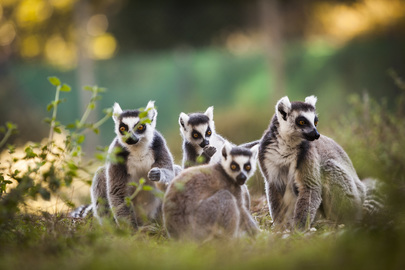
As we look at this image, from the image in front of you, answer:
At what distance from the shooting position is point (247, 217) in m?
4.46

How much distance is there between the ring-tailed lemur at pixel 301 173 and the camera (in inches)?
200

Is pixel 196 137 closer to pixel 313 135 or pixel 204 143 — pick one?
pixel 204 143

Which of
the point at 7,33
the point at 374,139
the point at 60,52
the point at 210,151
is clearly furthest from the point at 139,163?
the point at 60,52

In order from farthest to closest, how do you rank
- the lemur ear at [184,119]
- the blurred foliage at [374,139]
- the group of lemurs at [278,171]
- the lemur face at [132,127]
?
the blurred foliage at [374,139] → the lemur ear at [184,119] → the lemur face at [132,127] → the group of lemurs at [278,171]

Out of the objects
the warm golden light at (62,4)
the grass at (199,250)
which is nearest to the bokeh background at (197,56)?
the warm golden light at (62,4)

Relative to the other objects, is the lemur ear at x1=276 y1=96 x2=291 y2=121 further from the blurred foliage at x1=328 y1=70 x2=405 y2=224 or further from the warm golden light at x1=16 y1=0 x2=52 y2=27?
the warm golden light at x1=16 y1=0 x2=52 y2=27

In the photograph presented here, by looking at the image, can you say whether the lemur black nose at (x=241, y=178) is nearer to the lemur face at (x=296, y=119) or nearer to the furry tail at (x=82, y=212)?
the lemur face at (x=296, y=119)

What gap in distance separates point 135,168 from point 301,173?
1.72 m

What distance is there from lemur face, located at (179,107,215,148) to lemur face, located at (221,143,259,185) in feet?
4.26

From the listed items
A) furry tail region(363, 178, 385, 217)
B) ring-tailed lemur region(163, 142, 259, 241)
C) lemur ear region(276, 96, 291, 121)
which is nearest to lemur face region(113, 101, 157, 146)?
ring-tailed lemur region(163, 142, 259, 241)

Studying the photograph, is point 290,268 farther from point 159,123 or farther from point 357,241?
point 159,123

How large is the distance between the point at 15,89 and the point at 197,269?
1626 centimetres

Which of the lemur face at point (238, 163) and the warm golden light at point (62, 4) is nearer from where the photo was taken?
the lemur face at point (238, 163)

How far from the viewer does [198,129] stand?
600 centimetres
